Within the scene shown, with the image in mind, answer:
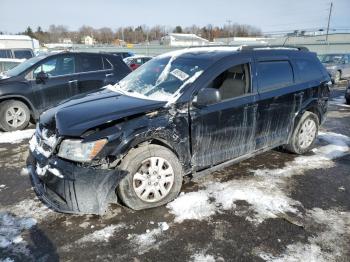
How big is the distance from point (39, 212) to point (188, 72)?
2392mm

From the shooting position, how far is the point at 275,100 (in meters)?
4.50

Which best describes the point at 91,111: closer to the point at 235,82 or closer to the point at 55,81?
the point at 235,82

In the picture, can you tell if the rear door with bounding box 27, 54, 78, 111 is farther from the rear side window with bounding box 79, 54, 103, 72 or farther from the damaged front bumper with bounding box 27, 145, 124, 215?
the damaged front bumper with bounding box 27, 145, 124, 215

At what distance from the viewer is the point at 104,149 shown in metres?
3.09

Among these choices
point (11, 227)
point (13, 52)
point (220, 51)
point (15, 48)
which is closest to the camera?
point (11, 227)

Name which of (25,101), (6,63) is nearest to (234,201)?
(25,101)

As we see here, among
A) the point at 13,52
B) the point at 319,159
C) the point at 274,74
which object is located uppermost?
the point at 274,74

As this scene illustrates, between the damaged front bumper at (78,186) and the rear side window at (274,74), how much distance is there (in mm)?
2422

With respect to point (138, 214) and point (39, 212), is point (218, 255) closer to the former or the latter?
point (138, 214)

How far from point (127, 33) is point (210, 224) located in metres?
105

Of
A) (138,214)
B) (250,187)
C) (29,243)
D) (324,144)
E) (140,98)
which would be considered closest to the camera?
(29,243)

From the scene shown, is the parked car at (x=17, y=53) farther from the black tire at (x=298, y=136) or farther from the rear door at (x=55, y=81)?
the black tire at (x=298, y=136)

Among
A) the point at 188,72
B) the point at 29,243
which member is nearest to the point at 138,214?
the point at 29,243

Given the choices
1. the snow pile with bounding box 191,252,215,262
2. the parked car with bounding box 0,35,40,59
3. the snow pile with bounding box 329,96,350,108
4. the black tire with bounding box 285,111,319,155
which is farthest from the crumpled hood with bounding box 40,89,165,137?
the parked car with bounding box 0,35,40,59
